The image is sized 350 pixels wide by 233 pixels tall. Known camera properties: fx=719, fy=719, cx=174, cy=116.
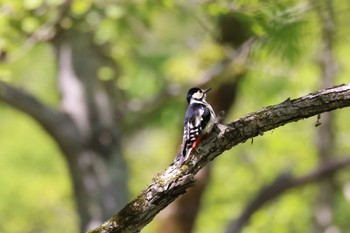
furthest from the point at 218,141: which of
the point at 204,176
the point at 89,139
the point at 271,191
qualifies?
the point at 271,191

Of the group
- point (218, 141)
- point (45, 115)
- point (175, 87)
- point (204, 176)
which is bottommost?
point (204, 176)

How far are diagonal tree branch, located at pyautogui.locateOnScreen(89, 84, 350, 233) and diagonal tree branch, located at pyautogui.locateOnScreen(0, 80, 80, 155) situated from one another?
15.6ft

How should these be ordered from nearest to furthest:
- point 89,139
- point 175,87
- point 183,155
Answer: point 183,155 < point 89,139 < point 175,87

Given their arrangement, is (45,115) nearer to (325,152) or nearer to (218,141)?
(325,152)

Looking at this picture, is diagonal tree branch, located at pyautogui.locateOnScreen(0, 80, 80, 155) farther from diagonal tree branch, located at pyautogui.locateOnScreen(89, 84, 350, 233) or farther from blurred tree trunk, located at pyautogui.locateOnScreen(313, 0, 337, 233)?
diagonal tree branch, located at pyautogui.locateOnScreen(89, 84, 350, 233)

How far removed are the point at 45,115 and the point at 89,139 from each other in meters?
0.56

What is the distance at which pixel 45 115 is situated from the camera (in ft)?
26.4

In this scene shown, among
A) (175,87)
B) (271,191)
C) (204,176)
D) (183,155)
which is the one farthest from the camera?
(175,87)

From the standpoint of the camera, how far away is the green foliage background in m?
6.79

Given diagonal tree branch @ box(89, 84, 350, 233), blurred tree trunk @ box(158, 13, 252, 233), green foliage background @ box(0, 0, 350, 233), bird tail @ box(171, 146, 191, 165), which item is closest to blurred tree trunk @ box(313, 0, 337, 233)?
green foliage background @ box(0, 0, 350, 233)

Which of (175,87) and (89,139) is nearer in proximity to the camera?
(89,139)

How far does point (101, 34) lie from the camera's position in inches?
341

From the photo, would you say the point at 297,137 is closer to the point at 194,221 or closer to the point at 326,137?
the point at 326,137

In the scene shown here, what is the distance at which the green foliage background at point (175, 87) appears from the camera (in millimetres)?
6789
